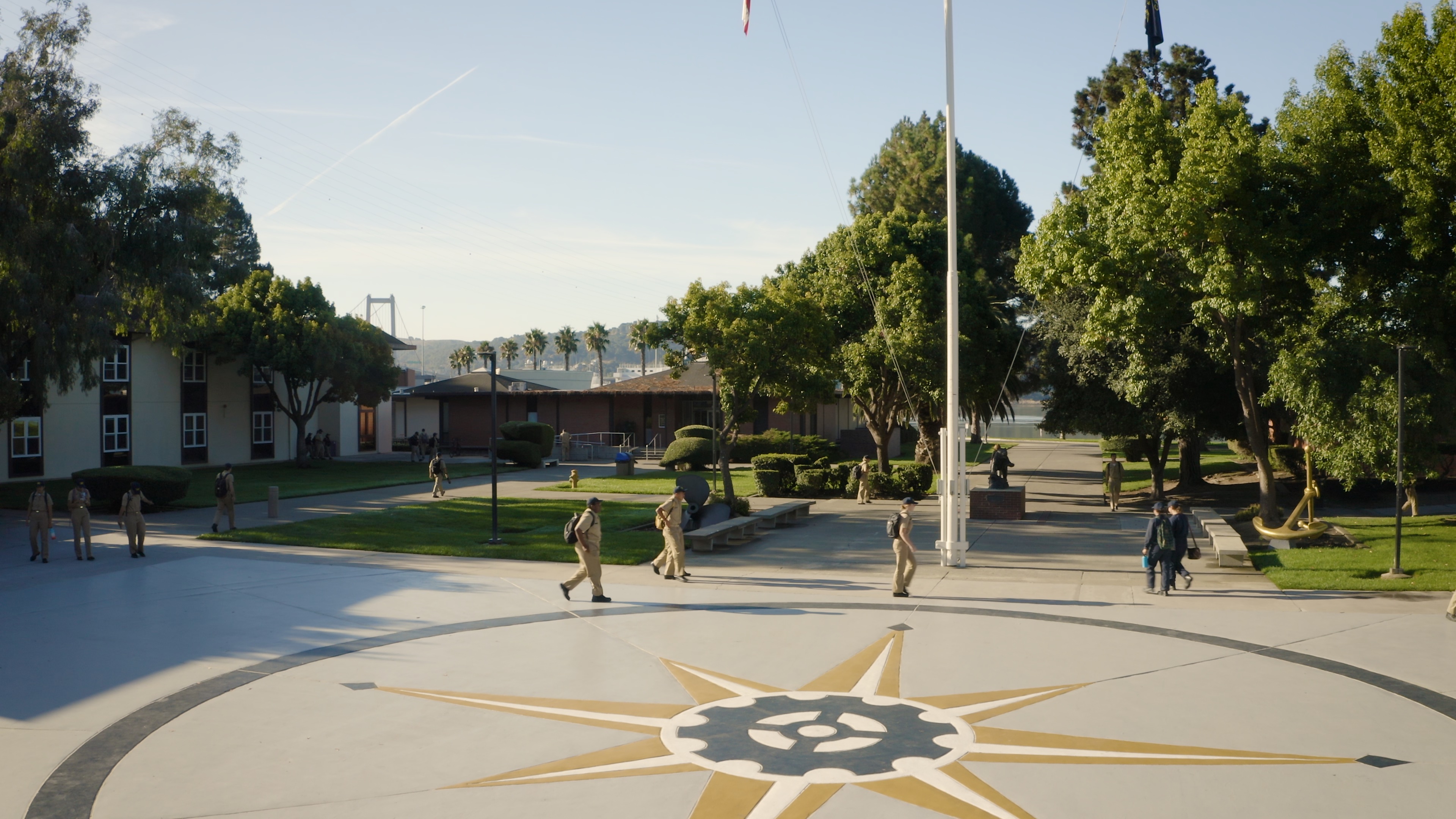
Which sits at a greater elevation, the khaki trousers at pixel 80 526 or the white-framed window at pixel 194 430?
the white-framed window at pixel 194 430

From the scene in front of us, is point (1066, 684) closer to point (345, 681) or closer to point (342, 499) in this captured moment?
point (345, 681)

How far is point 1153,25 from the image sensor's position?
20938mm

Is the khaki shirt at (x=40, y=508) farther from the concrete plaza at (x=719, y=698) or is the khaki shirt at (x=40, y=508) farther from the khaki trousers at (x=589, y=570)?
the khaki trousers at (x=589, y=570)

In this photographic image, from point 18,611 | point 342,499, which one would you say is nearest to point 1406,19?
point 18,611

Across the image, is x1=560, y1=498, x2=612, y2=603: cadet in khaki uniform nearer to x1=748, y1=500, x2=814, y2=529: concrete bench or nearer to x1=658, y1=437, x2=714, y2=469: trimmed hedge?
x1=748, y1=500, x2=814, y2=529: concrete bench

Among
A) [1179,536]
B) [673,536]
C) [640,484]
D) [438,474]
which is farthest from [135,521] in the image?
[640,484]

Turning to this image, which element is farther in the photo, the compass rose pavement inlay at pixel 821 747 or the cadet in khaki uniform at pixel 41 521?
the cadet in khaki uniform at pixel 41 521

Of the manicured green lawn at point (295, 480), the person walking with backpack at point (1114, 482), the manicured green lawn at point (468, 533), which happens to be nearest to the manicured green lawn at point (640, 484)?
the manicured green lawn at point (468, 533)

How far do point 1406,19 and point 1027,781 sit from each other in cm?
1949

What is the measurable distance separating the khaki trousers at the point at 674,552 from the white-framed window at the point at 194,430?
34.8 m

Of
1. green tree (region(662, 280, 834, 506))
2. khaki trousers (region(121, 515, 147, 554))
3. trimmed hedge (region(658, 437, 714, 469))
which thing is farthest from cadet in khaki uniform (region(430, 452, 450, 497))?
trimmed hedge (region(658, 437, 714, 469))

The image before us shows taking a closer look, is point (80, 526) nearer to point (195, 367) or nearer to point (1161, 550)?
point (1161, 550)

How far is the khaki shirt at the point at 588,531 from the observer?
14680 millimetres

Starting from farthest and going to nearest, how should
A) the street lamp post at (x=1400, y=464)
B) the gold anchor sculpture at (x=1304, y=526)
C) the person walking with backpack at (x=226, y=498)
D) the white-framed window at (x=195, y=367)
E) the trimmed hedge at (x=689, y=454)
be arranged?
the trimmed hedge at (x=689, y=454)
the white-framed window at (x=195, y=367)
the person walking with backpack at (x=226, y=498)
the gold anchor sculpture at (x=1304, y=526)
the street lamp post at (x=1400, y=464)
